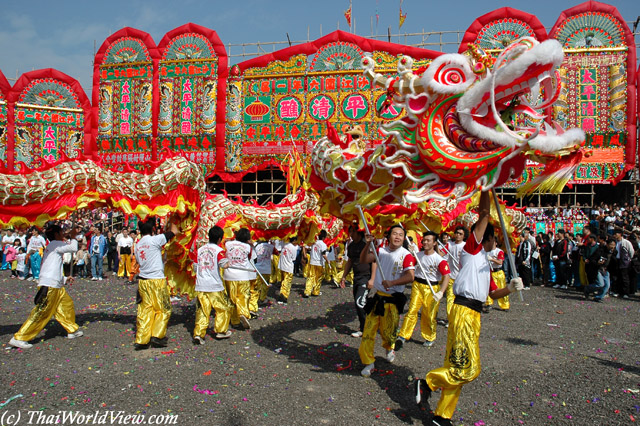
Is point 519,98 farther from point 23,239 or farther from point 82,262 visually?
point 23,239

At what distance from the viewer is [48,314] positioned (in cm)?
587

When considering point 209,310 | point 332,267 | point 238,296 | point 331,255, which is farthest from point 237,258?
point 332,267

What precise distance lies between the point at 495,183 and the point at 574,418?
6.57 feet

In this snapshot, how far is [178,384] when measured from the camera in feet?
14.9

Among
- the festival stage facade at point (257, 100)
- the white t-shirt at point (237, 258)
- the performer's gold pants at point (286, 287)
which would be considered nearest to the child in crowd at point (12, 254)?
the festival stage facade at point (257, 100)

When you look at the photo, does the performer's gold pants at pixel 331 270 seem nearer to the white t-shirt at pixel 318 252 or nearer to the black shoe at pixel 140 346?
the white t-shirt at pixel 318 252

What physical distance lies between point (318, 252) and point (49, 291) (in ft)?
17.3

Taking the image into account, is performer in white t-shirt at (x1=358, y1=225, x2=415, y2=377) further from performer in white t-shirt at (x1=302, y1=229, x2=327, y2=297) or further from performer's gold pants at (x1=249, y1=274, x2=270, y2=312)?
performer in white t-shirt at (x1=302, y1=229, x2=327, y2=297)

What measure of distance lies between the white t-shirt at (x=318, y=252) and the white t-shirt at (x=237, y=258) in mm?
2939

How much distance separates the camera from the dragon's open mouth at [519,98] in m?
3.75

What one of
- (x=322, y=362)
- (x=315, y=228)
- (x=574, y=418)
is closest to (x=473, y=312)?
(x=574, y=418)

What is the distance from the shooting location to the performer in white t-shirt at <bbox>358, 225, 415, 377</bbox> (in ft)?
15.7

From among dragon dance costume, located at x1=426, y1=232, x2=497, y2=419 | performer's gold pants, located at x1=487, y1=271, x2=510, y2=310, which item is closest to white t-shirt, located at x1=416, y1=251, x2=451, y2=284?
dragon dance costume, located at x1=426, y1=232, x2=497, y2=419

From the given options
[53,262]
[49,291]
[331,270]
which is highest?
[53,262]
